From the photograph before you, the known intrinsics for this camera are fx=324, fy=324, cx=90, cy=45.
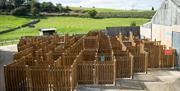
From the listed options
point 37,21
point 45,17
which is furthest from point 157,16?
→ point 45,17

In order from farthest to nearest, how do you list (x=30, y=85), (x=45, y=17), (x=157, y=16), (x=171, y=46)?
(x=45, y=17)
(x=157, y=16)
(x=171, y=46)
(x=30, y=85)

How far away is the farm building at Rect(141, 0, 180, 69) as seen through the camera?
1048 inches

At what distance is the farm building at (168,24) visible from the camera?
87.3 ft

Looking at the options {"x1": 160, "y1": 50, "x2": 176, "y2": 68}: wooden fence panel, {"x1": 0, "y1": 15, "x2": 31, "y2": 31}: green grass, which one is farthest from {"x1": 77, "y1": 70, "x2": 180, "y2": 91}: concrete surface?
{"x1": 0, "y1": 15, "x2": 31, "y2": 31}: green grass

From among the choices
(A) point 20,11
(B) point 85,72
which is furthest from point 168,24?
(A) point 20,11

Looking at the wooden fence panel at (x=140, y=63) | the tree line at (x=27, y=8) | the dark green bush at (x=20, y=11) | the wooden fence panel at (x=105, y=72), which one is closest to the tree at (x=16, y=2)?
the tree line at (x=27, y=8)

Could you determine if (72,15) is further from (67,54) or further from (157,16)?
(67,54)

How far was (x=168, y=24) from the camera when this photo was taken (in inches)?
1182

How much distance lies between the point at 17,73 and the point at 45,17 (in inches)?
3420

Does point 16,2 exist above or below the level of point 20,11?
above

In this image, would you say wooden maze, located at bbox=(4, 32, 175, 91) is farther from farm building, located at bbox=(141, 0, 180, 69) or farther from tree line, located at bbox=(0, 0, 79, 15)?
tree line, located at bbox=(0, 0, 79, 15)

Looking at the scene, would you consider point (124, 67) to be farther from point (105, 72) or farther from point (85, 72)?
point (85, 72)

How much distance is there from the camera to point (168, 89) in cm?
1866

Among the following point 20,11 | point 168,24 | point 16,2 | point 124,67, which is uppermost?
point 16,2
